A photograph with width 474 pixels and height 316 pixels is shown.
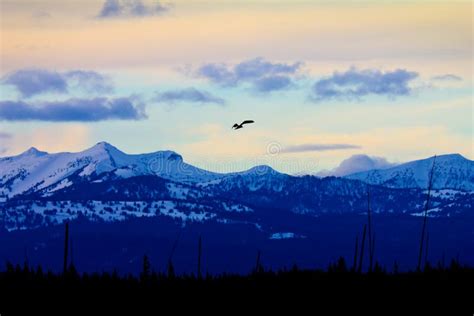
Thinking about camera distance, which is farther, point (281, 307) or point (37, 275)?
point (37, 275)

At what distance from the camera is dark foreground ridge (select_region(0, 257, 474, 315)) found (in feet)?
157

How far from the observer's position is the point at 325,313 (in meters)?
47.3

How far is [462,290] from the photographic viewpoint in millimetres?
49219

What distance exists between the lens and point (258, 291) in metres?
49.5

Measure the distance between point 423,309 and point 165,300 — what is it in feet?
31.7

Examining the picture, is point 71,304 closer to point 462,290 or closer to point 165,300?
point 165,300

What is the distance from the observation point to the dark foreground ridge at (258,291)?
47906 mm

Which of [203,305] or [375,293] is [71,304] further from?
[375,293]

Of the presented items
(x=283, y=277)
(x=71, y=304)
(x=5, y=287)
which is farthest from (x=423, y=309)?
(x=5, y=287)

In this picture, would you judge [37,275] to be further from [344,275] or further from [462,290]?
[462,290]

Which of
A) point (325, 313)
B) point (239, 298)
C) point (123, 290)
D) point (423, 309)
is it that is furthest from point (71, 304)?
point (423, 309)

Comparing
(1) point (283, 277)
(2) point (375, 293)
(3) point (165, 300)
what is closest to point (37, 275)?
(3) point (165, 300)

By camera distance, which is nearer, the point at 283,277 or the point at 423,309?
the point at 423,309

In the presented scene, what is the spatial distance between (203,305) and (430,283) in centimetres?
935
